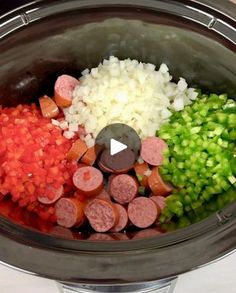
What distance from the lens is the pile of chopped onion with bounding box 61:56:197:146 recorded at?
1448mm

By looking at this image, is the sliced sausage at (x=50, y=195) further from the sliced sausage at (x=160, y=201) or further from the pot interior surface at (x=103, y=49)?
the sliced sausage at (x=160, y=201)

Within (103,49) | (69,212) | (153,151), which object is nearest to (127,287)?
(69,212)

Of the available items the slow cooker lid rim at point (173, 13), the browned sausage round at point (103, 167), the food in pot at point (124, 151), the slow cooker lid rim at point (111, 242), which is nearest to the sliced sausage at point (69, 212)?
the food in pot at point (124, 151)

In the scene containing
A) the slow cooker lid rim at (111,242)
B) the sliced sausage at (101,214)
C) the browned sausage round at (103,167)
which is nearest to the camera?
the slow cooker lid rim at (111,242)

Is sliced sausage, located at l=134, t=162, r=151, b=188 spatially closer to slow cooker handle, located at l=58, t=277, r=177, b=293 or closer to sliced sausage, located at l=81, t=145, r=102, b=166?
sliced sausage, located at l=81, t=145, r=102, b=166

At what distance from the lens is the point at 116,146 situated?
142 centimetres

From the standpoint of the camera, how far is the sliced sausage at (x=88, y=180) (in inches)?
53.6

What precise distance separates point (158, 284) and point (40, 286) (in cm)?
29

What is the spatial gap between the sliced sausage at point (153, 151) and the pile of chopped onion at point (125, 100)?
36mm

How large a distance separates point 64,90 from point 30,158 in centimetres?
22

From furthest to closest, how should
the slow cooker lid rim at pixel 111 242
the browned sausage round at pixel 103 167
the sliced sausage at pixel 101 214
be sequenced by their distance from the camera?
the browned sausage round at pixel 103 167, the sliced sausage at pixel 101 214, the slow cooker lid rim at pixel 111 242

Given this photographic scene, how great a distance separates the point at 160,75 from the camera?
1.49m

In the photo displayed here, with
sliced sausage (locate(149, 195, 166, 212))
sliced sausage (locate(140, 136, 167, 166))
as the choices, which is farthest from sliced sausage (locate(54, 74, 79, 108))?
sliced sausage (locate(149, 195, 166, 212))

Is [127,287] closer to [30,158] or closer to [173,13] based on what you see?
[30,158]
